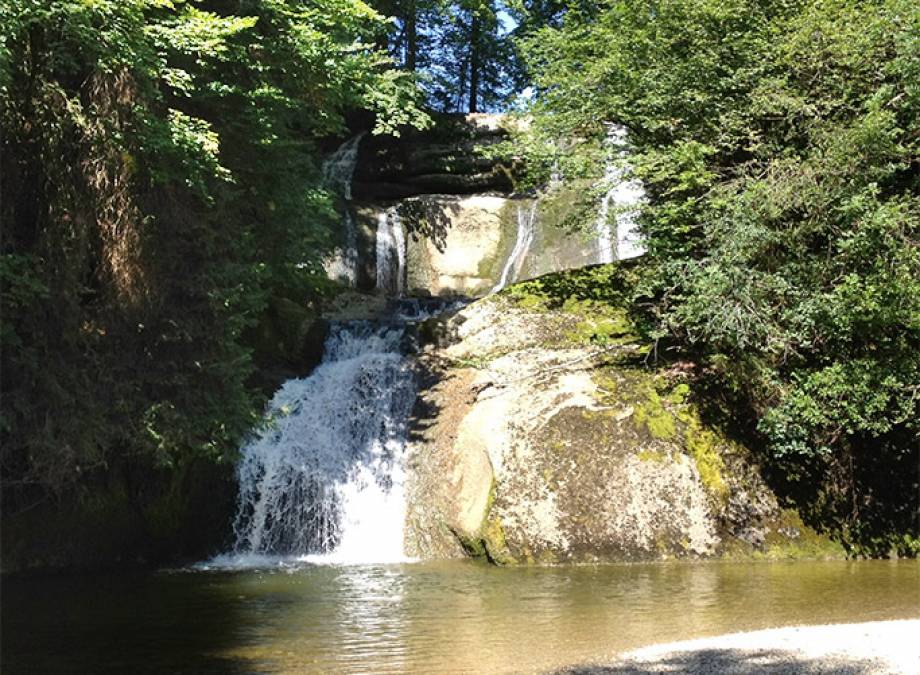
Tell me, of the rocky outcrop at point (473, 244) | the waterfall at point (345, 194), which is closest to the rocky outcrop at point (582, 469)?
the rocky outcrop at point (473, 244)

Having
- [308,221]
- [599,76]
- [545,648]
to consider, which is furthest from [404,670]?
[599,76]

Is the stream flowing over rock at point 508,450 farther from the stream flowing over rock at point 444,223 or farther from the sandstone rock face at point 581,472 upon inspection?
the stream flowing over rock at point 444,223

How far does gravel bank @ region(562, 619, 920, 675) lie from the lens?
6961 millimetres

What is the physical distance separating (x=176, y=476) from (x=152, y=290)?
401 cm

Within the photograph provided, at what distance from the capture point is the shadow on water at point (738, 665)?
6.87 m

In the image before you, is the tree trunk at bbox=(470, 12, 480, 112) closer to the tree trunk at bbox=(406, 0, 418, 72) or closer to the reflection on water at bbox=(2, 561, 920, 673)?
the tree trunk at bbox=(406, 0, 418, 72)

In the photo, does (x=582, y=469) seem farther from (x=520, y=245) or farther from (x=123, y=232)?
(x=520, y=245)

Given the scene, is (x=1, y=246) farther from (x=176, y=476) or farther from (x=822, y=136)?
(x=822, y=136)

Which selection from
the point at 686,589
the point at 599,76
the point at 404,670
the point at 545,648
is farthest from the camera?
the point at 599,76

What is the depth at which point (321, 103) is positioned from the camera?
650 inches

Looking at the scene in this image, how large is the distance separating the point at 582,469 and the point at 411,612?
5212mm

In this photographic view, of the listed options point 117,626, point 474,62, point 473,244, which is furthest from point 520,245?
point 117,626

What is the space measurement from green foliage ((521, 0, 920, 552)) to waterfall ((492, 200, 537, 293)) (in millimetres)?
8025

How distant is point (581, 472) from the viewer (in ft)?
48.1
